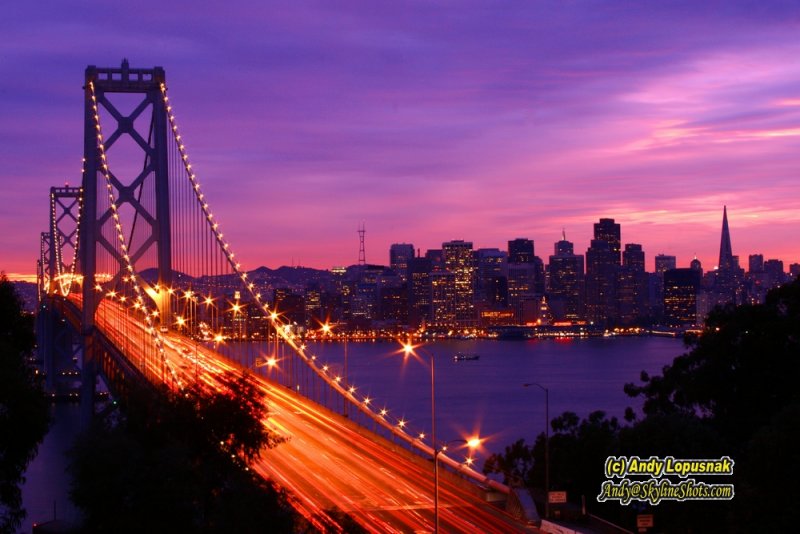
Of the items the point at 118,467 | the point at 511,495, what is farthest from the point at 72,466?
the point at 511,495

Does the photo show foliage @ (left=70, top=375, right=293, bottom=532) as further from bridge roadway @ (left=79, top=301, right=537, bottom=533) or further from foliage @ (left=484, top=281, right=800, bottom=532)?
foliage @ (left=484, top=281, right=800, bottom=532)

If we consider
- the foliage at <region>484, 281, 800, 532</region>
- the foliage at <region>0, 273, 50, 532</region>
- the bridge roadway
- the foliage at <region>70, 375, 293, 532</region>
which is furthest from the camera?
the bridge roadway

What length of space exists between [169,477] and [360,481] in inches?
384

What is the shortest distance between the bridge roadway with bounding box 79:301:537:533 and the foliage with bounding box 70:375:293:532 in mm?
1438

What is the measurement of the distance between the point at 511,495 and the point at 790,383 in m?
12.9

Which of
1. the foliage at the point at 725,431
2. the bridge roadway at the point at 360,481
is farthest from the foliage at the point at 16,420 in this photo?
the foliage at the point at 725,431

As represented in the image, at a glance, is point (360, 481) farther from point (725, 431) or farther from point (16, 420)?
point (16, 420)

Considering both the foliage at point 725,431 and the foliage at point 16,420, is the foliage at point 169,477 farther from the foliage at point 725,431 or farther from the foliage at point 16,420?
the foliage at point 725,431

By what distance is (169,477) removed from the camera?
17.1m

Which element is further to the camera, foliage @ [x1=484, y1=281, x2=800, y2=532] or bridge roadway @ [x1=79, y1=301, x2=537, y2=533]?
bridge roadway @ [x1=79, y1=301, x2=537, y2=533]

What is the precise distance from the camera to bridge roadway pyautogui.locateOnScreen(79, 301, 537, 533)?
22.9m

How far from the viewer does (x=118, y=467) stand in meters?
17.4

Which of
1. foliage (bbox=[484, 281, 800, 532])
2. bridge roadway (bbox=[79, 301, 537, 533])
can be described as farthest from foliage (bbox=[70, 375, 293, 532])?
foliage (bbox=[484, 281, 800, 532])

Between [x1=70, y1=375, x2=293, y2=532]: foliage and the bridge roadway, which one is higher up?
[x1=70, y1=375, x2=293, y2=532]: foliage
